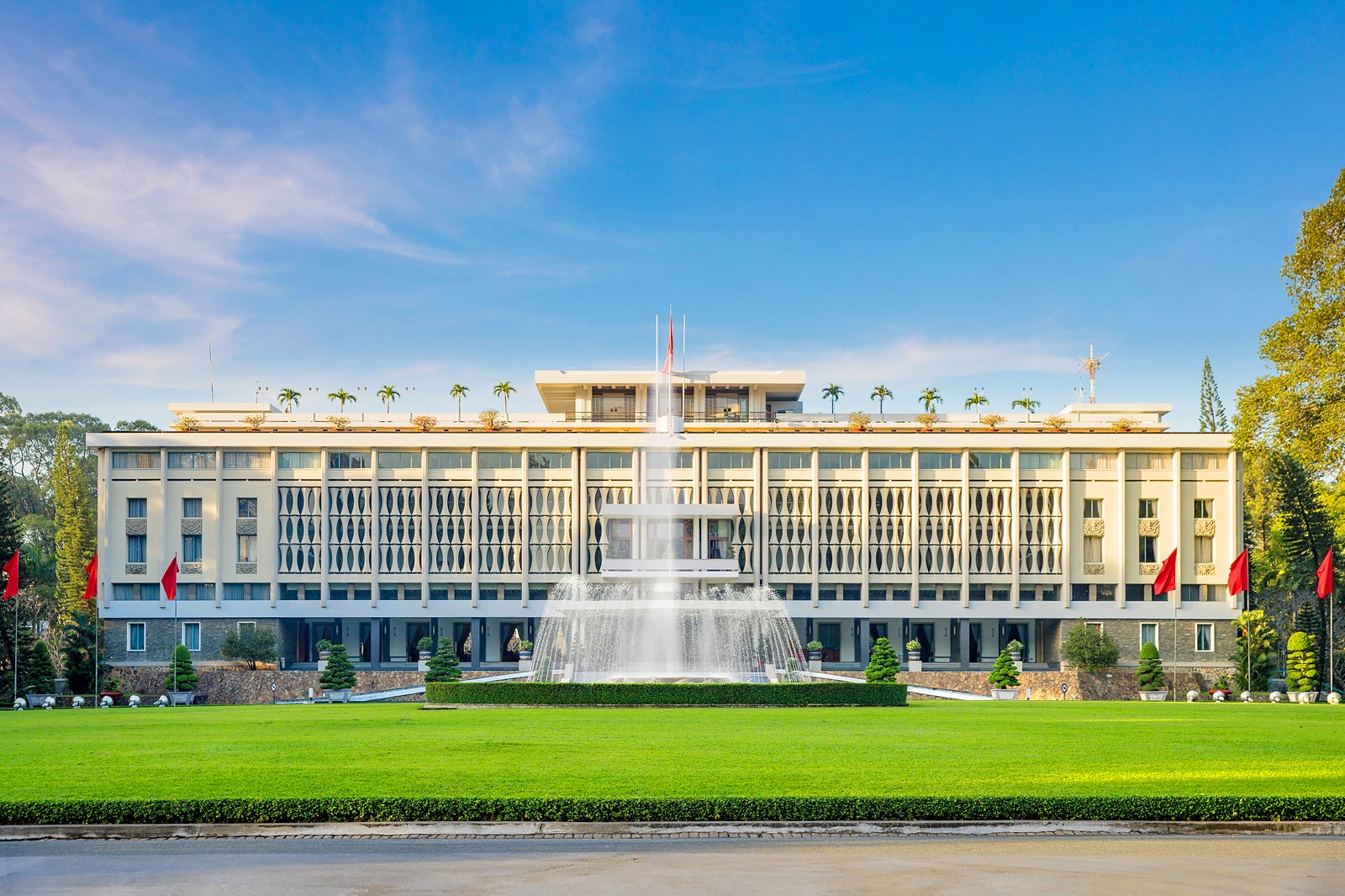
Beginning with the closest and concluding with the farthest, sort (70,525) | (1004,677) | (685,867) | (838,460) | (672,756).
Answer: (685,867)
(672,756)
(1004,677)
(838,460)
(70,525)

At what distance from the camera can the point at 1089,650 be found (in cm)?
6006

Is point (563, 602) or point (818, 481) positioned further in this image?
point (818, 481)

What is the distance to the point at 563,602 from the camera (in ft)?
190

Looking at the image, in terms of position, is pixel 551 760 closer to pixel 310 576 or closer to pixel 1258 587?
pixel 310 576

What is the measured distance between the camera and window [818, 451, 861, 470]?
226ft

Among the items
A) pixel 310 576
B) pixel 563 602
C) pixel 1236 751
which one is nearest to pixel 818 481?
pixel 563 602

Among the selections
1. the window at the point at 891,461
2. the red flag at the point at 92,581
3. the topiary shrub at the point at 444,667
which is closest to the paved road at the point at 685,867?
the topiary shrub at the point at 444,667

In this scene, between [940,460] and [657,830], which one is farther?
[940,460]

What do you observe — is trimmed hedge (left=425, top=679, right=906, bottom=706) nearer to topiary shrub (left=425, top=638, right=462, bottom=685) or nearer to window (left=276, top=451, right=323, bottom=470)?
topiary shrub (left=425, top=638, right=462, bottom=685)

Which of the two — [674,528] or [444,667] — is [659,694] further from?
[674,528]

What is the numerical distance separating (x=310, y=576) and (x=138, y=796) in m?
54.3

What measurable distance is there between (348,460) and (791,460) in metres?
26.6

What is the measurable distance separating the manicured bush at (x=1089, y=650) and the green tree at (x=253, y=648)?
140ft

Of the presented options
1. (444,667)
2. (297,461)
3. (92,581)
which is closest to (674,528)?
(444,667)
